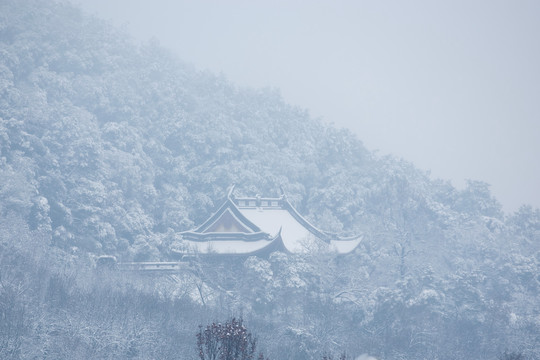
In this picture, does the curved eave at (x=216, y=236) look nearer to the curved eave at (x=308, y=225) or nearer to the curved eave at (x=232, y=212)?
the curved eave at (x=232, y=212)

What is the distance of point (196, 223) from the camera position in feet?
97.0

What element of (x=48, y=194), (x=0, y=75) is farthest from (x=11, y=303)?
(x=0, y=75)

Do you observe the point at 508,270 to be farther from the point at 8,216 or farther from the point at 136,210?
the point at 8,216

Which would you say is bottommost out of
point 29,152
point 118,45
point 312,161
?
point 29,152

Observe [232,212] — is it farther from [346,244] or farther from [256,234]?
[346,244]

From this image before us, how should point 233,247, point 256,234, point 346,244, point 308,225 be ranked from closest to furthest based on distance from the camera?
point 233,247
point 256,234
point 346,244
point 308,225

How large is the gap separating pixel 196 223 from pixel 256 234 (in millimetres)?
7521

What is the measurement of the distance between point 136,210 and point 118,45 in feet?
73.4

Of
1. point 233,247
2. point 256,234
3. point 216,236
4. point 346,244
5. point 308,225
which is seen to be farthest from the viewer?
point 308,225

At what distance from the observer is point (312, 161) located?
3625cm

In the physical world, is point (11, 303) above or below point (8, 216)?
below

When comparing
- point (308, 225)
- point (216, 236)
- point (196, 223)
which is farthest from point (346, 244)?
point (196, 223)

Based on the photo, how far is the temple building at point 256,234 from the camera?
72.2 feet

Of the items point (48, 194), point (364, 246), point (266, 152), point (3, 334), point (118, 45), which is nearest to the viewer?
point (3, 334)
